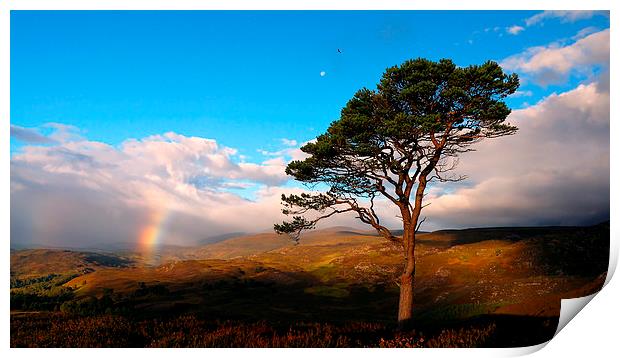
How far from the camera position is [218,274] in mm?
67000

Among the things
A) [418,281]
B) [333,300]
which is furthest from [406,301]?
[333,300]

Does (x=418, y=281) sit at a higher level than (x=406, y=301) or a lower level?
lower

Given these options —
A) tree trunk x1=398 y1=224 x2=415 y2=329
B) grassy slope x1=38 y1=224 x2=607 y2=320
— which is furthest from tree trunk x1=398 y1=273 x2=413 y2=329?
grassy slope x1=38 y1=224 x2=607 y2=320

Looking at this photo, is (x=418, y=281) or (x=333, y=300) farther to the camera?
(x=333, y=300)

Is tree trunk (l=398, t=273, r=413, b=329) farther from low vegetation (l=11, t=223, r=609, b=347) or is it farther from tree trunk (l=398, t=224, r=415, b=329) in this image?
low vegetation (l=11, t=223, r=609, b=347)

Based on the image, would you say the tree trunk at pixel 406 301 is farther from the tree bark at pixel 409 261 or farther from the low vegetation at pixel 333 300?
the low vegetation at pixel 333 300

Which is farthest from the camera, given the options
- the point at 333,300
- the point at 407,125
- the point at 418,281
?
the point at 333,300

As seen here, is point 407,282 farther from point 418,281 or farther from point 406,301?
point 418,281

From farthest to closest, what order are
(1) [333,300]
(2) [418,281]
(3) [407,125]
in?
(1) [333,300], (2) [418,281], (3) [407,125]
